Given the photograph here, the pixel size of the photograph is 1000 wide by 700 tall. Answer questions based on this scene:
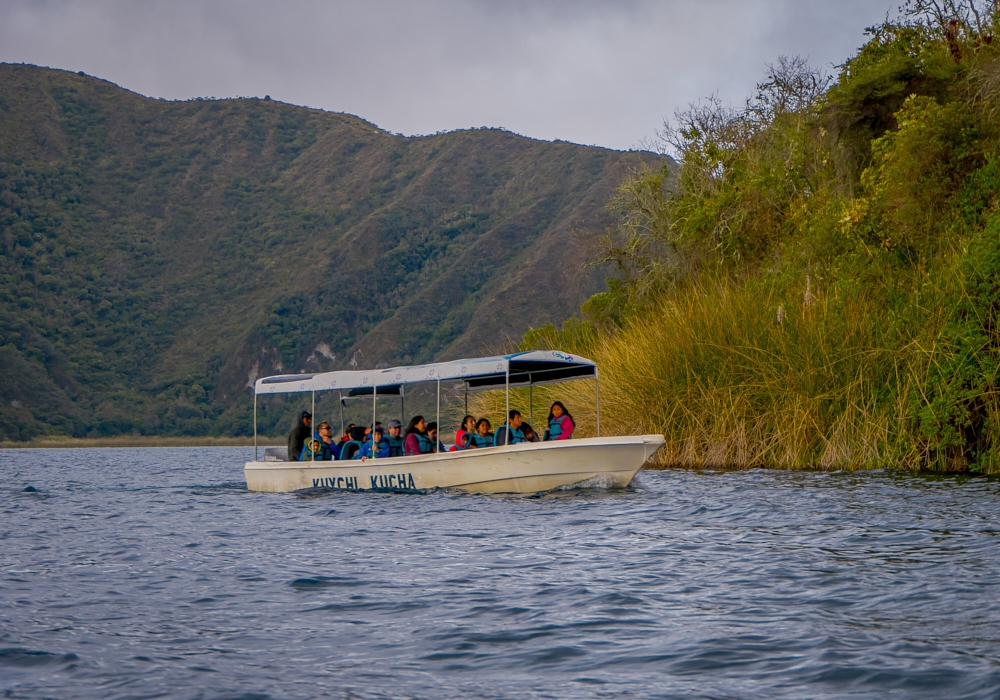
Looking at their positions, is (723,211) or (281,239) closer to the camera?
(723,211)

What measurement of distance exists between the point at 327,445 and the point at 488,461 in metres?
5.16

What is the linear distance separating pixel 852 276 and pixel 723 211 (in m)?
12.8

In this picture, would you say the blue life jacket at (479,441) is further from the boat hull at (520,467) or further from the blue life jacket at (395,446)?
the blue life jacket at (395,446)

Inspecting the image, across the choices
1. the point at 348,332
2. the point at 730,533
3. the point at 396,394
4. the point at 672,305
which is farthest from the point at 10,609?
the point at 348,332

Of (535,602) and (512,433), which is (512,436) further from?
(535,602)

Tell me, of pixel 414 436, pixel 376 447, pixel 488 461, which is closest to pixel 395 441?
pixel 376 447

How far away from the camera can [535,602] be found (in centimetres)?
830

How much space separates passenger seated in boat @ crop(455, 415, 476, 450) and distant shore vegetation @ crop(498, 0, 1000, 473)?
421 cm

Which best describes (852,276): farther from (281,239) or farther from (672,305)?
(281,239)

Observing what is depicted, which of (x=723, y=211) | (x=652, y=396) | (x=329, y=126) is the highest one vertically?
(x=329, y=126)

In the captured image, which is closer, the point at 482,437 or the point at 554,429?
the point at 554,429

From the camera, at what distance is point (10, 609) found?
8703 millimetres

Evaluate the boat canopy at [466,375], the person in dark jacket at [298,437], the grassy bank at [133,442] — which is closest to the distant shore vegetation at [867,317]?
the boat canopy at [466,375]

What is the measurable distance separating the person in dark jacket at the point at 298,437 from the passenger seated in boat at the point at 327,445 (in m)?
0.54
